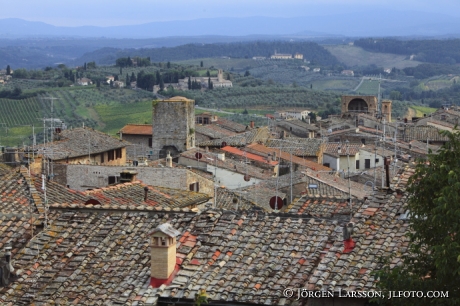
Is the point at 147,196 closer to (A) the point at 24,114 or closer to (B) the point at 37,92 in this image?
(A) the point at 24,114

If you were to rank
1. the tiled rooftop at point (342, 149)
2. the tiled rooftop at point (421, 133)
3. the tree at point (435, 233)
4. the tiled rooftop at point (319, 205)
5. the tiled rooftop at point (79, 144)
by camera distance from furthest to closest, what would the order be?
the tiled rooftop at point (421, 133)
the tiled rooftop at point (342, 149)
the tiled rooftop at point (79, 144)
the tiled rooftop at point (319, 205)
the tree at point (435, 233)

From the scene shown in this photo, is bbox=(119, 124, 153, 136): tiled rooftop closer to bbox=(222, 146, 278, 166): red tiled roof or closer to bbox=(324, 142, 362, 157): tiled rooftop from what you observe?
bbox=(222, 146, 278, 166): red tiled roof

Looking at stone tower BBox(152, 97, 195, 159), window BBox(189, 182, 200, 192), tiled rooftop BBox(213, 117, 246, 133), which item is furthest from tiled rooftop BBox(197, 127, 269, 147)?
window BBox(189, 182, 200, 192)

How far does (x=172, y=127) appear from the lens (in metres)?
39.2

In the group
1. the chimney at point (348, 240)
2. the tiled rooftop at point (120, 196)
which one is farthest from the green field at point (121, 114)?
the chimney at point (348, 240)

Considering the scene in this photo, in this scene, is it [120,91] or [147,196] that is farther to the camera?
[120,91]

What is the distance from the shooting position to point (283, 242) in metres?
10.6

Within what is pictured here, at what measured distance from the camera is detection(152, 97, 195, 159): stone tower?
38781mm

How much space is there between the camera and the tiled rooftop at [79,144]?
104ft

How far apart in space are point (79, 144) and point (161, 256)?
24956 mm

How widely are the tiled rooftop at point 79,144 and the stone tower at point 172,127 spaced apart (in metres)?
3.01

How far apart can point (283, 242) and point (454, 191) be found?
2849 millimetres

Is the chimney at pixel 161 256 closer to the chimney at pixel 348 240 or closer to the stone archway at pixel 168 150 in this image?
the chimney at pixel 348 240

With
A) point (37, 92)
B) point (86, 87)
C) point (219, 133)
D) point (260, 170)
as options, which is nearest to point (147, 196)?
point (260, 170)
